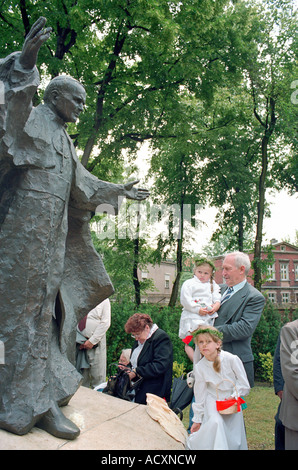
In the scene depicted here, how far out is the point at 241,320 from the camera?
145 inches

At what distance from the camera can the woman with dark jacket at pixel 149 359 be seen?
4.26 m

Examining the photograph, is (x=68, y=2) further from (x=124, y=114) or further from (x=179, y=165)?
(x=179, y=165)

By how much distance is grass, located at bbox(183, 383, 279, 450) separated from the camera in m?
Answer: 5.21

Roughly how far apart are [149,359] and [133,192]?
5.70 feet

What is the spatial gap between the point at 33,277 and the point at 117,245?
1041 centimetres

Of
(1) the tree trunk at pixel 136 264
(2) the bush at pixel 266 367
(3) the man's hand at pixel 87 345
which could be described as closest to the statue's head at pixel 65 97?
(3) the man's hand at pixel 87 345


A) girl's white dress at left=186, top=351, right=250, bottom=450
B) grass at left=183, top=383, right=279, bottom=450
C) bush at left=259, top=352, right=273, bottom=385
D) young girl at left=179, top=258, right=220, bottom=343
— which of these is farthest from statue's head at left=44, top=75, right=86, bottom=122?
bush at left=259, top=352, right=273, bottom=385

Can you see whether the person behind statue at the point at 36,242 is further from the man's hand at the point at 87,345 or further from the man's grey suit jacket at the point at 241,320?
the man's grey suit jacket at the point at 241,320

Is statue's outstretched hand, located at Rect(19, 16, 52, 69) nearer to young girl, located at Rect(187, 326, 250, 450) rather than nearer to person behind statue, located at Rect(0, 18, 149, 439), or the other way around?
person behind statue, located at Rect(0, 18, 149, 439)

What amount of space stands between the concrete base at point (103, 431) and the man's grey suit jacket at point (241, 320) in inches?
36.9

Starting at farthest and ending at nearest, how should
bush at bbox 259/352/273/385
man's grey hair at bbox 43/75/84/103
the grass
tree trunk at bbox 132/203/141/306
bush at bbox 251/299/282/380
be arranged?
tree trunk at bbox 132/203/141/306
bush at bbox 251/299/282/380
bush at bbox 259/352/273/385
the grass
man's grey hair at bbox 43/75/84/103

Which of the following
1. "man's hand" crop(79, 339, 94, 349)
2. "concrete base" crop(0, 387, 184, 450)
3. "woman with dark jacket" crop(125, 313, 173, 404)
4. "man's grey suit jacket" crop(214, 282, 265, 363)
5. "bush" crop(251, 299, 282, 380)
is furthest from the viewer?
"bush" crop(251, 299, 282, 380)

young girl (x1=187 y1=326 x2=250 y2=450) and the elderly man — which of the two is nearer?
young girl (x1=187 y1=326 x2=250 y2=450)

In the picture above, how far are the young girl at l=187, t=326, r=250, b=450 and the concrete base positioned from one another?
28 centimetres
